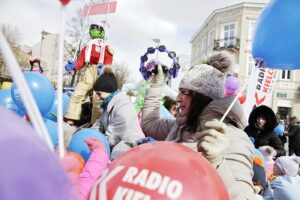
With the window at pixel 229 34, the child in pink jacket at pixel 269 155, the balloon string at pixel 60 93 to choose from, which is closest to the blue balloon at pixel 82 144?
the balloon string at pixel 60 93

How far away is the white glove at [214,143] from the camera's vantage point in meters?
1.19

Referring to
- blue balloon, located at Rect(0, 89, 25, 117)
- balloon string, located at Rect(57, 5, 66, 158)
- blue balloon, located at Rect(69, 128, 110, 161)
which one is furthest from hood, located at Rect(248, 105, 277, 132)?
balloon string, located at Rect(57, 5, 66, 158)

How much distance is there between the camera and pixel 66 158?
2.28 feet

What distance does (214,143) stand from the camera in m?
1.21

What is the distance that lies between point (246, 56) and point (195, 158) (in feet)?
92.0

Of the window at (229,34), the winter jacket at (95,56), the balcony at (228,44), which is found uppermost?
the window at (229,34)

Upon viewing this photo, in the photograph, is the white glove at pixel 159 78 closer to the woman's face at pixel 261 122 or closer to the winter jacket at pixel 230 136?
the winter jacket at pixel 230 136

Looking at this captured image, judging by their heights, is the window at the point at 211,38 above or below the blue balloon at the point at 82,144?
above

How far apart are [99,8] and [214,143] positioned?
12.3 ft

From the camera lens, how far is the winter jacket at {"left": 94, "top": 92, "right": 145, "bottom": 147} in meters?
2.69

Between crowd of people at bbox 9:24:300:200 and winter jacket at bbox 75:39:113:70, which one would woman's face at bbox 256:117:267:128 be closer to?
crowd of people at bbox 9:24:300:200

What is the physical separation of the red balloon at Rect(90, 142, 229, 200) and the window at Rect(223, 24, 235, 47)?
93.4 feet

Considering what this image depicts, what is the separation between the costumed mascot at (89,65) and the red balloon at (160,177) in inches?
141

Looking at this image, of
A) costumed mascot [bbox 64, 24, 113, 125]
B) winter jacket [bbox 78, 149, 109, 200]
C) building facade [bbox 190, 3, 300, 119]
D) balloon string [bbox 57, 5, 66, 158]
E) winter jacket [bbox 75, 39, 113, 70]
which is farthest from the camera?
building facade [bbox 190, 3, 300, 119]
